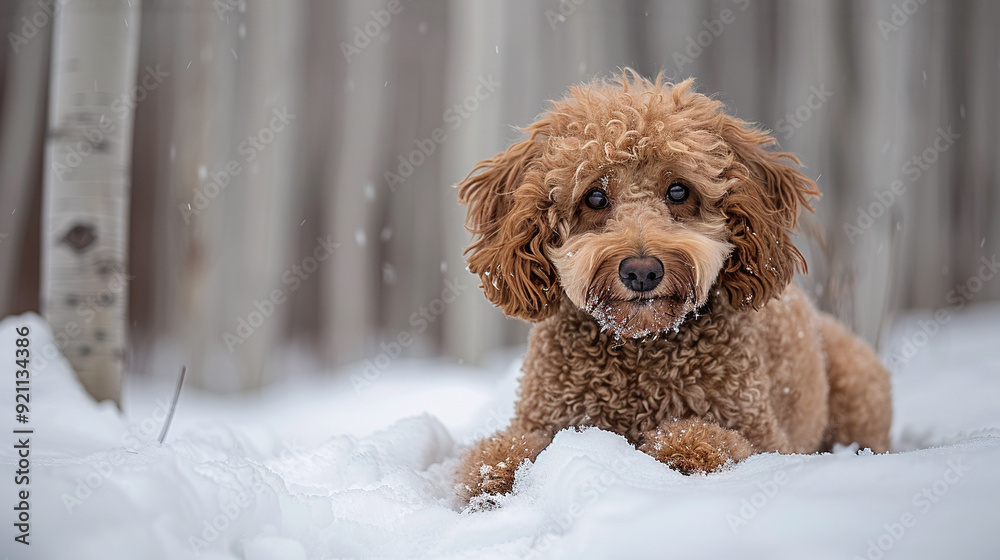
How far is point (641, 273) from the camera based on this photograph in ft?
6.70

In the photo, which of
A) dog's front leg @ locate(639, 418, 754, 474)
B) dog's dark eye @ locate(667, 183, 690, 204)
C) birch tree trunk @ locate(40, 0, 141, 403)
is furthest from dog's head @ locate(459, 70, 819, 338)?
birch tree trunk @ locate(40, 0, 141, 403)

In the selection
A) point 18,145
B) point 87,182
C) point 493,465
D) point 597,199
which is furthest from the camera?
point 18,145

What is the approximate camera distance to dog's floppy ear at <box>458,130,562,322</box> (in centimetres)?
241

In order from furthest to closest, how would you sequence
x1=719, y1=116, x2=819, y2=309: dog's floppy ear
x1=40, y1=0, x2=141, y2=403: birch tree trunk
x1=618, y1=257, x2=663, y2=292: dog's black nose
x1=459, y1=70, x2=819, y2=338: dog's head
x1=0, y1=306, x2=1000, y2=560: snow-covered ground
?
x1=40, y1=0, x2=141, y2=403: birch tree trunk → x1=719, y1=116, x2=819, y2=309: dog's floppy ear → x1=459, y1=70, x2=819, y2=338: dog's head → x1=618, y1=257, x2=663, y2=292: dog's black nose → x1=0, y1=306, x2=1000, y2=560: snow-covered ground

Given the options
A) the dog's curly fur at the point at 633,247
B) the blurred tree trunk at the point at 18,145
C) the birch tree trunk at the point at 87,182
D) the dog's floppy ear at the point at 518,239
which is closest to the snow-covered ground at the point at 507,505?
the dog's curly fur at the point at 633,247

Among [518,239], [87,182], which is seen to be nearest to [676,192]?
[518,239]

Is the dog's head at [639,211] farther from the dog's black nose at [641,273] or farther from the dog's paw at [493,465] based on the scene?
the dog's paw at [493,465]

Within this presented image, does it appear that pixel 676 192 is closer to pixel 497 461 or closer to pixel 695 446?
pixel 695 446

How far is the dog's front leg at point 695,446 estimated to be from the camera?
6.72ft

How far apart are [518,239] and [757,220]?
88 centimetres

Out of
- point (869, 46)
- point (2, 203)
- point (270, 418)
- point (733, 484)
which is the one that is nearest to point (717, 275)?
point (733, 484)

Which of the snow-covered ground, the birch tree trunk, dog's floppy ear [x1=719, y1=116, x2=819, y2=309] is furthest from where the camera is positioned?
the birch tree trunk

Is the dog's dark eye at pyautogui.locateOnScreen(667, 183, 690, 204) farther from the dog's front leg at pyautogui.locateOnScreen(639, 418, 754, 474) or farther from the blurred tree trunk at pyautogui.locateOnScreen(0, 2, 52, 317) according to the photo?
the blurred tree trunk at pyautogui.locateOnScreen(0, 2, 52, 317)

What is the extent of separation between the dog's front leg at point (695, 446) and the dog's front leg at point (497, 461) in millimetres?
399
